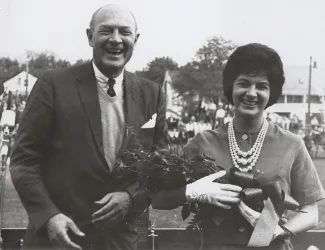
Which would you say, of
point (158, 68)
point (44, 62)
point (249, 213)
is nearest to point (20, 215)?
point (44, 62)

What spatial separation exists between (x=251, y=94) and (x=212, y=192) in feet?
1.26

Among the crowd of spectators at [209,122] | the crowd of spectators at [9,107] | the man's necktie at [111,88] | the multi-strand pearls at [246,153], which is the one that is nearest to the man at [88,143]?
the man's necktie at [111,88]

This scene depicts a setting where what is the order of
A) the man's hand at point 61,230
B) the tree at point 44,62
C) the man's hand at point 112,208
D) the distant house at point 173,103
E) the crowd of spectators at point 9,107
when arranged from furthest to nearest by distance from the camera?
the distant house at point 173,103 < the crowd of spectators at point 9,107 < the tree at point 44,62 < the man's hand at point 112,208 < the man's hand at point 61,230

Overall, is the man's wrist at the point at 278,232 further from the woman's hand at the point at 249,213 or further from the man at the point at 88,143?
the man at the point at 88,143

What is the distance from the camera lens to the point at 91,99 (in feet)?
6.18

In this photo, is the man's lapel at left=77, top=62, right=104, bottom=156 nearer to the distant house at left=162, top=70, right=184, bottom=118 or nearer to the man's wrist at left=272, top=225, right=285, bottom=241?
the man's wrist at left=272, top=225, right=285, bottom=241

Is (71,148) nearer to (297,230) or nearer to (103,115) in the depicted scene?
(103,115)

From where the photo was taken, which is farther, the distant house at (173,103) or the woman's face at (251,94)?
the distant house at (173,103)

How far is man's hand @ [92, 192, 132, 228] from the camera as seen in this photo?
1840 mm

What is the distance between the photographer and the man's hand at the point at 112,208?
1.84 meters

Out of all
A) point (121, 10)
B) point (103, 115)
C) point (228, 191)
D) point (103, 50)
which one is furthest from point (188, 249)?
point (121, 10)

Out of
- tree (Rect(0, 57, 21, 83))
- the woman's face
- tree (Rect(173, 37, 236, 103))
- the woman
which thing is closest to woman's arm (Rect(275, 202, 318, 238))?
the woman

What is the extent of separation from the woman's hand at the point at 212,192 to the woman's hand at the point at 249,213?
0.03 m

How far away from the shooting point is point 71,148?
6.00 ft
